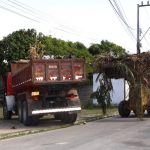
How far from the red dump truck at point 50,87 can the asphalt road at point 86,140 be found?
7.23 feet

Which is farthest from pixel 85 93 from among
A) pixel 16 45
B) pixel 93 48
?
pixel 93 48

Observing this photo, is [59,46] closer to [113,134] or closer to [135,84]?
[135,84]

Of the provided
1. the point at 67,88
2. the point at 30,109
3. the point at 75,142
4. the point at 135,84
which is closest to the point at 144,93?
the point at 135,84

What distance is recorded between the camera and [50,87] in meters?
22.3

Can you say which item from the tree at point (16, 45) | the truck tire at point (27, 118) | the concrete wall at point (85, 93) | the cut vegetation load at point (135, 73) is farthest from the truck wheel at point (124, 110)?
the tree at point (16, 45)

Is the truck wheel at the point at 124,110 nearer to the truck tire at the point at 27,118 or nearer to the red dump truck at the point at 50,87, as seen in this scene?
the red dump truck at the point at 50,87

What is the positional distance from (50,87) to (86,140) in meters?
6.23

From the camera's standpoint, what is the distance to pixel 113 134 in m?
18.1

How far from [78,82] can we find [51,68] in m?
1.39

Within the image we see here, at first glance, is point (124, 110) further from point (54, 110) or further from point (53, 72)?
point (53, 72)

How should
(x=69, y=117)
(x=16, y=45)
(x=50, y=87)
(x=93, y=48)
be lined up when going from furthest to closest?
1. (x=93, y=48)
2. (x=16, y=45)
3. (x=69, y=117)
4. (x=50, y=87)

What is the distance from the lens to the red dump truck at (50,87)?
70.7 feet

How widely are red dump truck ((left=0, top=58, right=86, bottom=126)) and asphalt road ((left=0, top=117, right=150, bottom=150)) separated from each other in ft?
7.23

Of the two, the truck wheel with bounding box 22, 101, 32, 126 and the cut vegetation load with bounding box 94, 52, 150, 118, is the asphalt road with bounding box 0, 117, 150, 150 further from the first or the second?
the cut vegetation load with bounding box 94, 52, 150, 118
